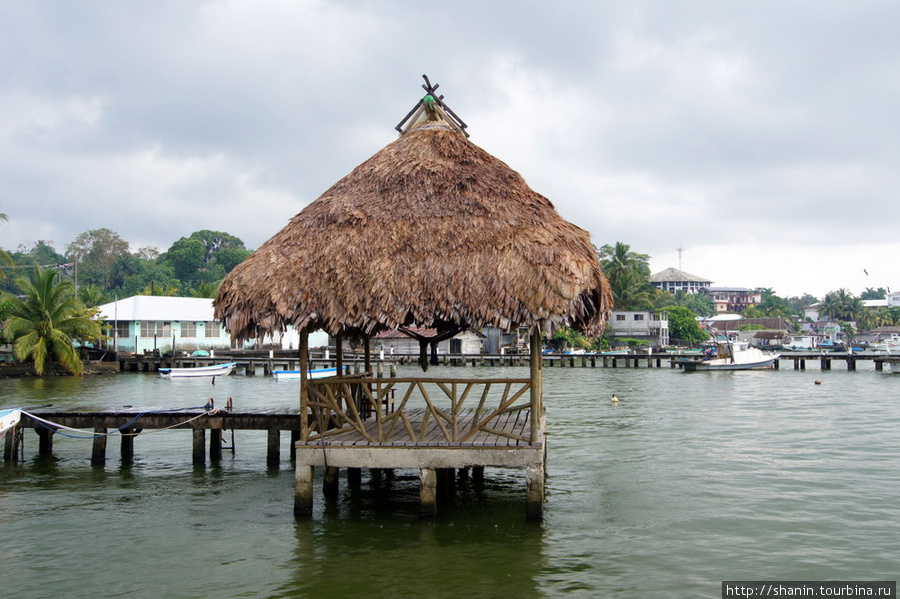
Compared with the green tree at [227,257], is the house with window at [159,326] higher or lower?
lower

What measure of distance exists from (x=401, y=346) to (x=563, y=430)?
1725 inches

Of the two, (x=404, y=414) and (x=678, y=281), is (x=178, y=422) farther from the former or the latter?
(x=678, y=281)

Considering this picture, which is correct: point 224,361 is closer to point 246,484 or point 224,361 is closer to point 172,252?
point 246,484

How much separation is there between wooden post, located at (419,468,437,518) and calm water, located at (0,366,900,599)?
212 mm

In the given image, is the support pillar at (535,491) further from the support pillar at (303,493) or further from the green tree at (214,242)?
the green tree at (214,242)

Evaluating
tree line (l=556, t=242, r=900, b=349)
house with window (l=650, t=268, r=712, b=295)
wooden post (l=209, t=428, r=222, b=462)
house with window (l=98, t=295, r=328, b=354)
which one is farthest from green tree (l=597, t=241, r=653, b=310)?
house with window (l=650, t=268, r=712, b=295)

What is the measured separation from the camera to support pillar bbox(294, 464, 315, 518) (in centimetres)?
1155

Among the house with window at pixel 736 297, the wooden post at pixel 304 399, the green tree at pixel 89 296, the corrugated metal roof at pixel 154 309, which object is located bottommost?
the wooden post at pixel 304 399

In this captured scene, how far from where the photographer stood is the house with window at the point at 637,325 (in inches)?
3034

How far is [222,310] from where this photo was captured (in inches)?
471

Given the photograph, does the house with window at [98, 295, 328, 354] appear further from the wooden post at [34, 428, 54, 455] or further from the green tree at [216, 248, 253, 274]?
the green tree at [216, 248, 253, 274]

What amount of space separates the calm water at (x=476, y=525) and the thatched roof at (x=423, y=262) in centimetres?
314

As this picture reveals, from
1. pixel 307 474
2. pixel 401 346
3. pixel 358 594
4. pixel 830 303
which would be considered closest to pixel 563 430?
pixel 307 474

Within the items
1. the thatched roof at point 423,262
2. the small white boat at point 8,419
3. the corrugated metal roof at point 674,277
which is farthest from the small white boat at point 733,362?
the corrugated metal roof at point 674,277
